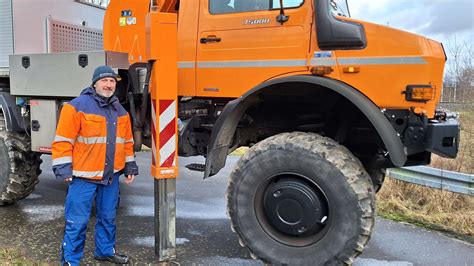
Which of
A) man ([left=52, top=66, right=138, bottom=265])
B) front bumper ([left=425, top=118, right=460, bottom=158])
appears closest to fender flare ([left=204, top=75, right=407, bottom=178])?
front bumper ([left=425, top=118, right=460, bottom=158])

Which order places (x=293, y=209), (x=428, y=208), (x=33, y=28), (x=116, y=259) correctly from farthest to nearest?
1. (x=428, y=208)
2. (x=33, y=28)
3. (x=116, y=259)
4. (x=293, y=209)

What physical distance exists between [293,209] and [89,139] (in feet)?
5.70

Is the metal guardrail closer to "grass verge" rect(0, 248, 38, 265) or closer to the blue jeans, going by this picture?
the blue jeans

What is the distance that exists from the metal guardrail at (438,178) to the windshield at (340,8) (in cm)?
232

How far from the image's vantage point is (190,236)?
16.0 feet

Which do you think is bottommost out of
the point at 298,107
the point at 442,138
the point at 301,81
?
the point at 442,138

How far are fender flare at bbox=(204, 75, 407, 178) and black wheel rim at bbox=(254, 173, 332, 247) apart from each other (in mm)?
600

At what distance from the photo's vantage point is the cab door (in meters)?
3.92

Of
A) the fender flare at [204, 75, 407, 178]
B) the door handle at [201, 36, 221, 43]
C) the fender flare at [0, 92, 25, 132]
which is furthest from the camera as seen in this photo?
the fender flare at [0, 92, 25, 132]

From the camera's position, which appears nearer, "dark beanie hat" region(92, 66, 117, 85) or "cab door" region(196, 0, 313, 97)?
"dark beanie hat" region(92, 66, 117, 85)

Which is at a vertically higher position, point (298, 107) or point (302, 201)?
point (298, 107)

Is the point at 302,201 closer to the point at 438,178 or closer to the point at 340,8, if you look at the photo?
the point at 340,8

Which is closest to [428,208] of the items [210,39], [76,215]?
[210,39]

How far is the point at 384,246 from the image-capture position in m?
4.70
